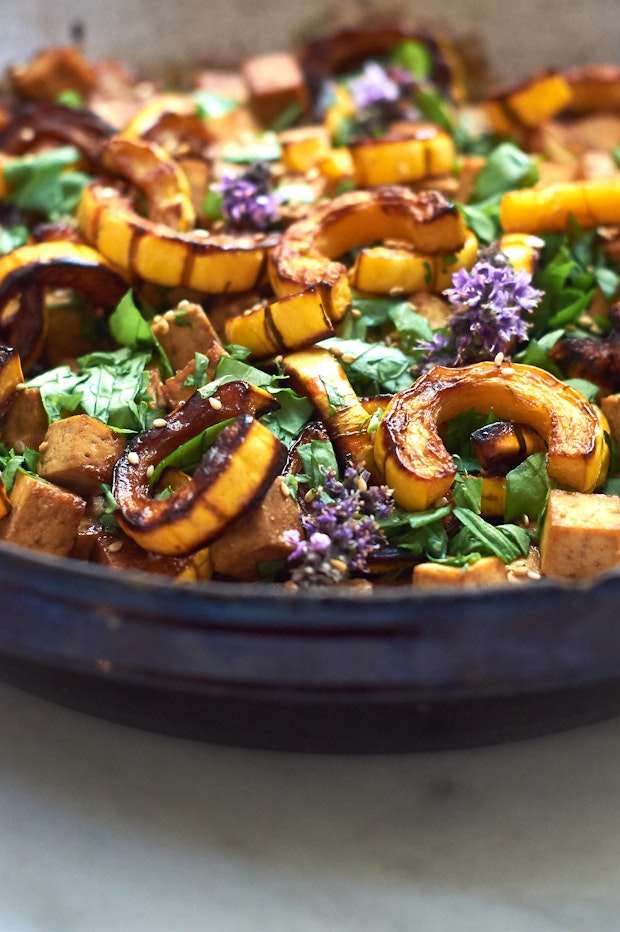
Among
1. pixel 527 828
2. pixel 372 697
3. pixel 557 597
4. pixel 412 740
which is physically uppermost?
pixel 557 597

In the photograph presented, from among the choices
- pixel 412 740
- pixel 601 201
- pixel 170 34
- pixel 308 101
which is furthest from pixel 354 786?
pixel 170 34

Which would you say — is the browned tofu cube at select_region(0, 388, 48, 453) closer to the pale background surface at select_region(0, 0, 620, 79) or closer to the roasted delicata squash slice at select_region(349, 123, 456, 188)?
the roasted delicata squash slice at select_region(349, 123, 456, 188)

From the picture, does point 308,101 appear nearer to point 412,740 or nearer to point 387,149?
point 387,149

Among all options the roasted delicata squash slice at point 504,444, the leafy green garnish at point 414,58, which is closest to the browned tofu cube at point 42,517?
the roasted delicata squash slice at point 504,444

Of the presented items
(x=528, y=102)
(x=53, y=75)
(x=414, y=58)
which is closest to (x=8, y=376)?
(x=53, y=75)

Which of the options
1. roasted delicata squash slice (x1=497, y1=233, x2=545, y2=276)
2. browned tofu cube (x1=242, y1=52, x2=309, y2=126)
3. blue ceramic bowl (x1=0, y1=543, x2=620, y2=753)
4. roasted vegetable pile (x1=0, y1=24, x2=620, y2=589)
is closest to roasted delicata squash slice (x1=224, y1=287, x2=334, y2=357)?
roasted vegetable pile (x1=0, y1=24, x2=620, y2=589)

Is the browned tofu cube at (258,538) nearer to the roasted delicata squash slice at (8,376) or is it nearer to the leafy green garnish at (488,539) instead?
the leafy green garnish at (488,539)

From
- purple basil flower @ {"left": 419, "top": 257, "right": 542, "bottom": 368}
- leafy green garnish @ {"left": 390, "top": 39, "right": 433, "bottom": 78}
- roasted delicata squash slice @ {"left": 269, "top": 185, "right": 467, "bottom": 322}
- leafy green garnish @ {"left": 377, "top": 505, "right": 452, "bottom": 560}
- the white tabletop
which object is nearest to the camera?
the white tabletop
